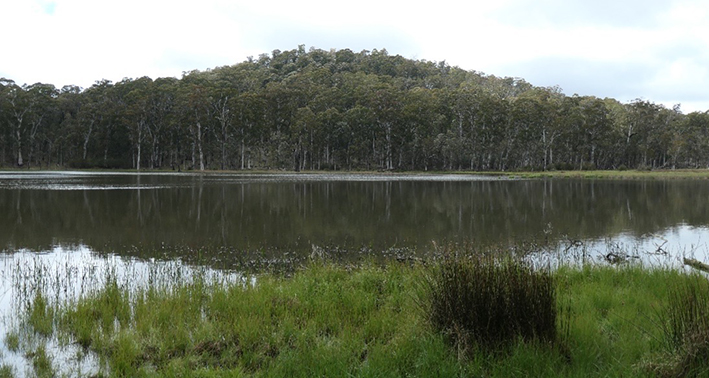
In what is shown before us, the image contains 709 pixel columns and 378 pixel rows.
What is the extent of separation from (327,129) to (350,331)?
264 feet

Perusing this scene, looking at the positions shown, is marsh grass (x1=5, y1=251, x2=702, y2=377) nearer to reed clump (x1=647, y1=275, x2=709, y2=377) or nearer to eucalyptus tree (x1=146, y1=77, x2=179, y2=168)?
reed clump (x1=647, y1=275, x2=709, y2=377)

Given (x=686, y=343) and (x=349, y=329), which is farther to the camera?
(x=349, y=329)

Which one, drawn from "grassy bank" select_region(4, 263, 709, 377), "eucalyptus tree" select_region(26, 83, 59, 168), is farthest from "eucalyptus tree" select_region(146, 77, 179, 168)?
"grassy bank" select_region(4, 263, 709, 377)

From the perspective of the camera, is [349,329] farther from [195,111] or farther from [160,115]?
[160,115]

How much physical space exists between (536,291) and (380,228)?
1235 centimetres

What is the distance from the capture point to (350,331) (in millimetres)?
5227

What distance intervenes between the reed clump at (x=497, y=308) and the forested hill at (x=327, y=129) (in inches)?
3051

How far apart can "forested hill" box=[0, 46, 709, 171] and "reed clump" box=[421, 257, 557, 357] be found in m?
77.5

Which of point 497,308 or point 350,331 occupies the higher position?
point 497,308

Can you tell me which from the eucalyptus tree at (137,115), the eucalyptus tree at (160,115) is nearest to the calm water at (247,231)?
the eucalyptus tree at (137,115)

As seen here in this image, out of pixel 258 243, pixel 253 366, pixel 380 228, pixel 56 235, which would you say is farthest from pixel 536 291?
pixel 56 235

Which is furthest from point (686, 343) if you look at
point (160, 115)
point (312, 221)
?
point (160, 115)

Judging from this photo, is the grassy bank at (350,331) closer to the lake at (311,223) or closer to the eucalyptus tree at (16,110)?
the lake at (311,223)

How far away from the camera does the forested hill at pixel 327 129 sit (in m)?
83.1
